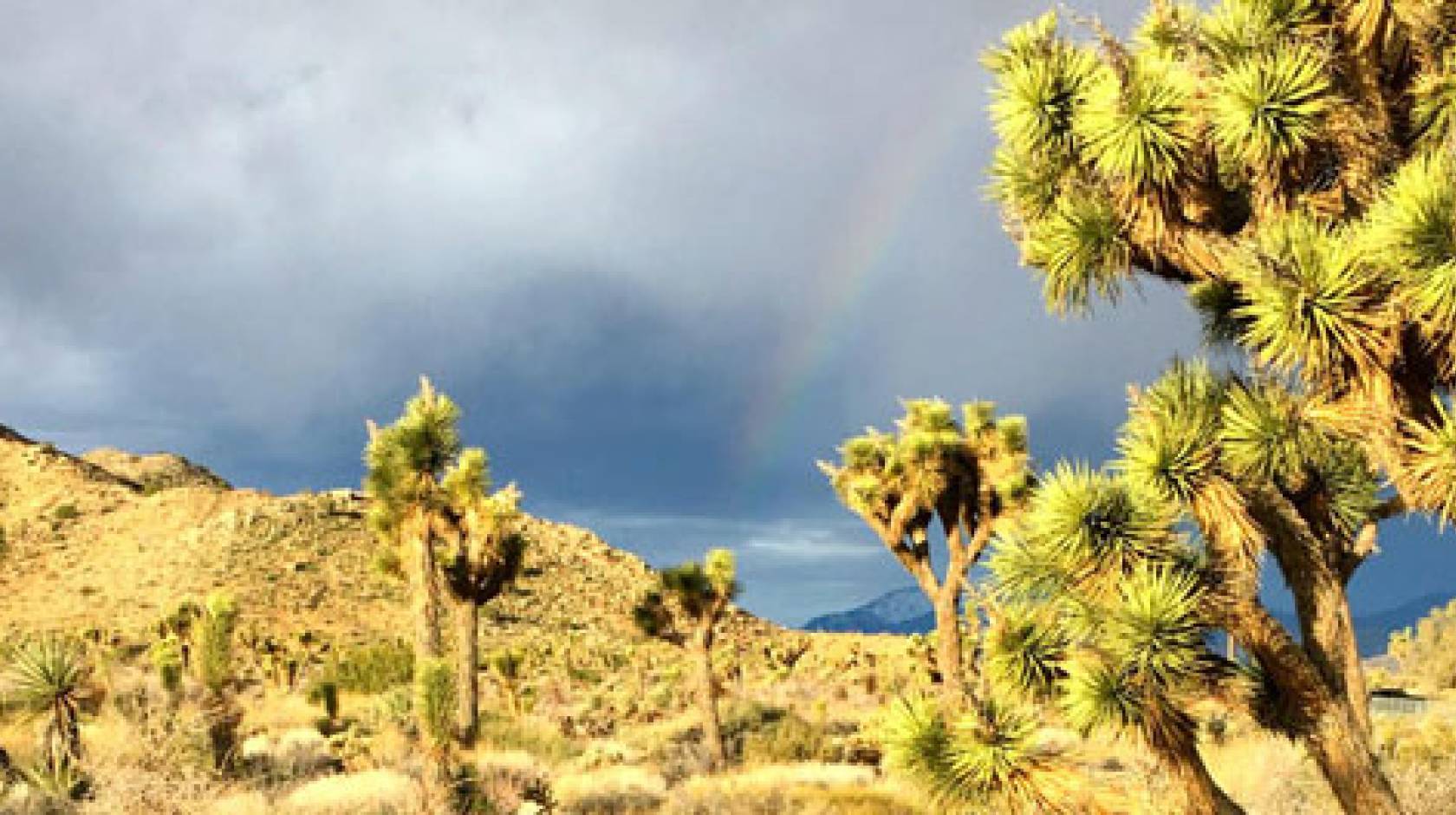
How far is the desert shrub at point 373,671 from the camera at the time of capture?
33.8m

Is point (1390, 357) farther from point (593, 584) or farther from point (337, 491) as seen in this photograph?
point (337, 491)

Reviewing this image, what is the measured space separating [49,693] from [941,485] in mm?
12763

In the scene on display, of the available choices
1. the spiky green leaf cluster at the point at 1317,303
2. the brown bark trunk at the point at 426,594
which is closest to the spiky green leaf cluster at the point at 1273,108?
the spiky green leaf cluster at the point at 1317,303

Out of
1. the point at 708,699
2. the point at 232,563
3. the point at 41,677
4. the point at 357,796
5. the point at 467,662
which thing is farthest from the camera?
the point at 232,563

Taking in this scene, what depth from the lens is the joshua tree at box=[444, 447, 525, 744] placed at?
1889 cm

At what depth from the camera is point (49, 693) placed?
12047 millimetres

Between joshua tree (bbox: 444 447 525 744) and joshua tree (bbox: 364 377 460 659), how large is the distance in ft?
0.93

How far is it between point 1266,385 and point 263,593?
53351 mm

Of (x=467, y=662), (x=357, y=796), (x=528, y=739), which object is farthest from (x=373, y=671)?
(x=357, y=796)

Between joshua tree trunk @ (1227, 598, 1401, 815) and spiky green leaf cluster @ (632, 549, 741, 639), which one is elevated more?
spiky green leaf cluster @ (632, 549, 741, 639)

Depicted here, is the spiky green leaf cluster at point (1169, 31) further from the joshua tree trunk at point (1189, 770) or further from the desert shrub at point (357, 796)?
the desert shrub at point (357, 796)

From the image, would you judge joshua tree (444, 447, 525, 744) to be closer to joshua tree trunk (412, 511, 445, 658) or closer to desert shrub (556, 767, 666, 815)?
joshua tree trunk (412, 511, 445, 658)

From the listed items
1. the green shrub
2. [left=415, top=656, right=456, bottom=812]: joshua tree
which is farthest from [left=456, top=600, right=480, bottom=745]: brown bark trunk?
[left=415, top=656, right=456, bottom=812]: joshua tree

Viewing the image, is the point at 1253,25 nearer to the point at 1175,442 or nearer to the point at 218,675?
the point at 1175,442
